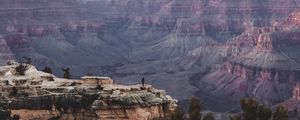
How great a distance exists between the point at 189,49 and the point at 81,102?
142714 mm

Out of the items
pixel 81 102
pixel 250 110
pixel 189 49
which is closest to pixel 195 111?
pixel 250 110

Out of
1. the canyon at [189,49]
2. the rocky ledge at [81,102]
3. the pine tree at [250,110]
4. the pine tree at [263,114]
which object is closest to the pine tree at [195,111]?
the rocky ledge at [81,102]

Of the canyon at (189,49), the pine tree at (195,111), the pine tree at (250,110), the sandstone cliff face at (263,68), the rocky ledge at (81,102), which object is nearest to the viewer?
the rocky ledge at (81,102)

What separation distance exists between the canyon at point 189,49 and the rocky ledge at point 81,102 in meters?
67.7

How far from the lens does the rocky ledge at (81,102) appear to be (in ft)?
125

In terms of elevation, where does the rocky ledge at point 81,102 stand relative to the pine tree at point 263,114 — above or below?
above

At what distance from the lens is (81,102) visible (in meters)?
38.4

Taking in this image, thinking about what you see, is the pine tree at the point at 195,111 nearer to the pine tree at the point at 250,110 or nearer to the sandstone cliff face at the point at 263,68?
the pine tree at the point at 250,110

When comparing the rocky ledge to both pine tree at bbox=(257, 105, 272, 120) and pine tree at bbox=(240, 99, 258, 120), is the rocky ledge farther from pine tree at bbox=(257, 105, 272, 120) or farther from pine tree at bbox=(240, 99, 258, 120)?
pine tree at bbox=(257, 105, 272, 120)

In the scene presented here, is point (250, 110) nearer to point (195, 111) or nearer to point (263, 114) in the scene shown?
point (263, 114)

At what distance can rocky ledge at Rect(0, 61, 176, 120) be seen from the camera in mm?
37969

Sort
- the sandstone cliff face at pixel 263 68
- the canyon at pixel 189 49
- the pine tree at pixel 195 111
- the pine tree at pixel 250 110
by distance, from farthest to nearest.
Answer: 1. the canyon at pixel 189 49
2. the sandstone cliff face at pixel 263 68
3. the pine tree at pixel 250 110
4. the pine tree at pixel 195 111

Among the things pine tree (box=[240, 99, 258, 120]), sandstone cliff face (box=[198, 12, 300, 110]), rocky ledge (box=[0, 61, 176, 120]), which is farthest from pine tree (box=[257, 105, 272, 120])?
sandstone cliff face (box=[198, 12, 300, 110])

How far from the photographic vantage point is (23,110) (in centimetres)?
3878
